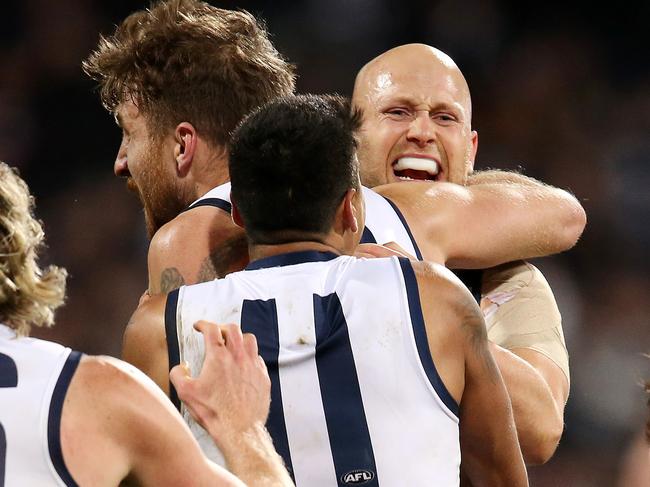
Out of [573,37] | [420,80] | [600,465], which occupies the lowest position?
[600,465]

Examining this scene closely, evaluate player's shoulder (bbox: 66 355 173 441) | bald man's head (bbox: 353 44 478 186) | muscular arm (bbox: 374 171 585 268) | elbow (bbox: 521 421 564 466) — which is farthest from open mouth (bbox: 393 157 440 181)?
player's shoulder (bbox: 66 355 173 441)

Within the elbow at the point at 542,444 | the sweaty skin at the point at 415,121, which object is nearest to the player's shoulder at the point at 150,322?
the elbow at the point at 542,444

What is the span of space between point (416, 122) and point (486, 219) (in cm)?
72

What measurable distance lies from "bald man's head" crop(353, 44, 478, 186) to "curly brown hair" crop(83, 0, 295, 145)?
0.43 m

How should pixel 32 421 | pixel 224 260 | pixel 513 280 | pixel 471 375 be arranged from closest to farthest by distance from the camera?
1. pixel 32 421
2. pixel 471 375
3. pixel 224 260
4. pixel 513 280

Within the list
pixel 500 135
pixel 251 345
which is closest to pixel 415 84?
pixel 251 345

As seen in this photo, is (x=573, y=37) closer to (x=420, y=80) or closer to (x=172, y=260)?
(x=420, y=80)

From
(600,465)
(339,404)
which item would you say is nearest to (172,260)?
(339,404)

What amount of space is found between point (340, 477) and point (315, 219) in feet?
2.03

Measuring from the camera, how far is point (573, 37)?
7.44 m

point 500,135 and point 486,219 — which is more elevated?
point 500,135

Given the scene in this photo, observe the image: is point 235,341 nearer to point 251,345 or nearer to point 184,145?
point 251,345

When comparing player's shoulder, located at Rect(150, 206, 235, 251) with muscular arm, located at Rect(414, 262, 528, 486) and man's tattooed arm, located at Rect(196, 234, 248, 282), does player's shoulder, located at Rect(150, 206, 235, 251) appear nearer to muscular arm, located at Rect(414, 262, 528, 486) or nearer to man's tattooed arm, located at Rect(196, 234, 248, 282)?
man's tattooed arm, located at Rect(196, 234, 248, 282)

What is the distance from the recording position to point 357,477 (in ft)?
8.29
